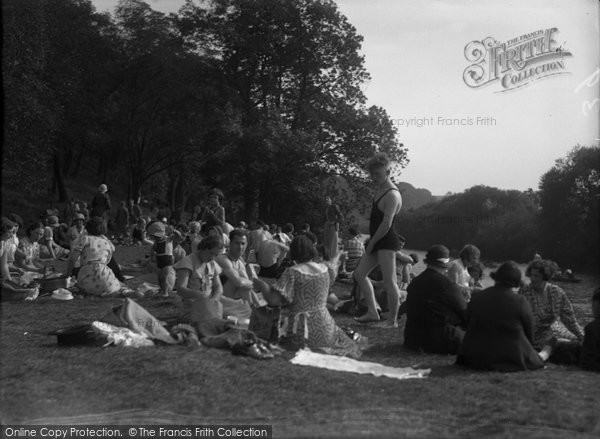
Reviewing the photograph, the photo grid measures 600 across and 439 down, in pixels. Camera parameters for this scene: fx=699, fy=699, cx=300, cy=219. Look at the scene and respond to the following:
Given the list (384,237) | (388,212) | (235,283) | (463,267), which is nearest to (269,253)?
(463,267)

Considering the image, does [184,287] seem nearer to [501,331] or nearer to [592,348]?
[501,331]

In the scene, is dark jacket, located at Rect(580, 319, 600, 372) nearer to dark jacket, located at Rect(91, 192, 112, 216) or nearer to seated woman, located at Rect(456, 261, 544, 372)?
seated woman, located at Rect(456, 261, 544, 372)

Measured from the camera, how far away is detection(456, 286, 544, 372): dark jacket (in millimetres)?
5902

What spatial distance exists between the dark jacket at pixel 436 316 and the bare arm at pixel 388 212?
106 centimetres

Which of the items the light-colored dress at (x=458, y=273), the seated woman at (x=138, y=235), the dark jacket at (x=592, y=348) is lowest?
the dark jacket at (x=592, y=348)

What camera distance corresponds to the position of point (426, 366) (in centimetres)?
621

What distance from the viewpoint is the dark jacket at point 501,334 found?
5.90m

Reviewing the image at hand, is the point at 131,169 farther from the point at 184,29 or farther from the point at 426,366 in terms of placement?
the point at 426,366

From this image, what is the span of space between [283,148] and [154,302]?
15.3 m

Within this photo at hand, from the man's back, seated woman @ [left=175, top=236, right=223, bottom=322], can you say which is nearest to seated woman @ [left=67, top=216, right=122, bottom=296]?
seated woman @ [left=175, top=236, right=223, bottom=322]

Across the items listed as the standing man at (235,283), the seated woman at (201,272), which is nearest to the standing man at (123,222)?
the standing man at (235,283)

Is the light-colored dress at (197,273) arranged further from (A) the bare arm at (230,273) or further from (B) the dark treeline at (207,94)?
(B) the dark treeline at (207,94)

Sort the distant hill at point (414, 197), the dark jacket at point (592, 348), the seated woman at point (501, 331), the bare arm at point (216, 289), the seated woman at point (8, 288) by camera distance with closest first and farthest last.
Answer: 1. the seated woman at point (501, 331)
2. the dark jacket at point (592, 348)
3. the bare arm at point (216, 289)
4. the seated woman at point (8, 288)
5. the distant hill at point (414, 197)

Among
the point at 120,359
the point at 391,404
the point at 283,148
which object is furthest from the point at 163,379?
the point at 283,148
